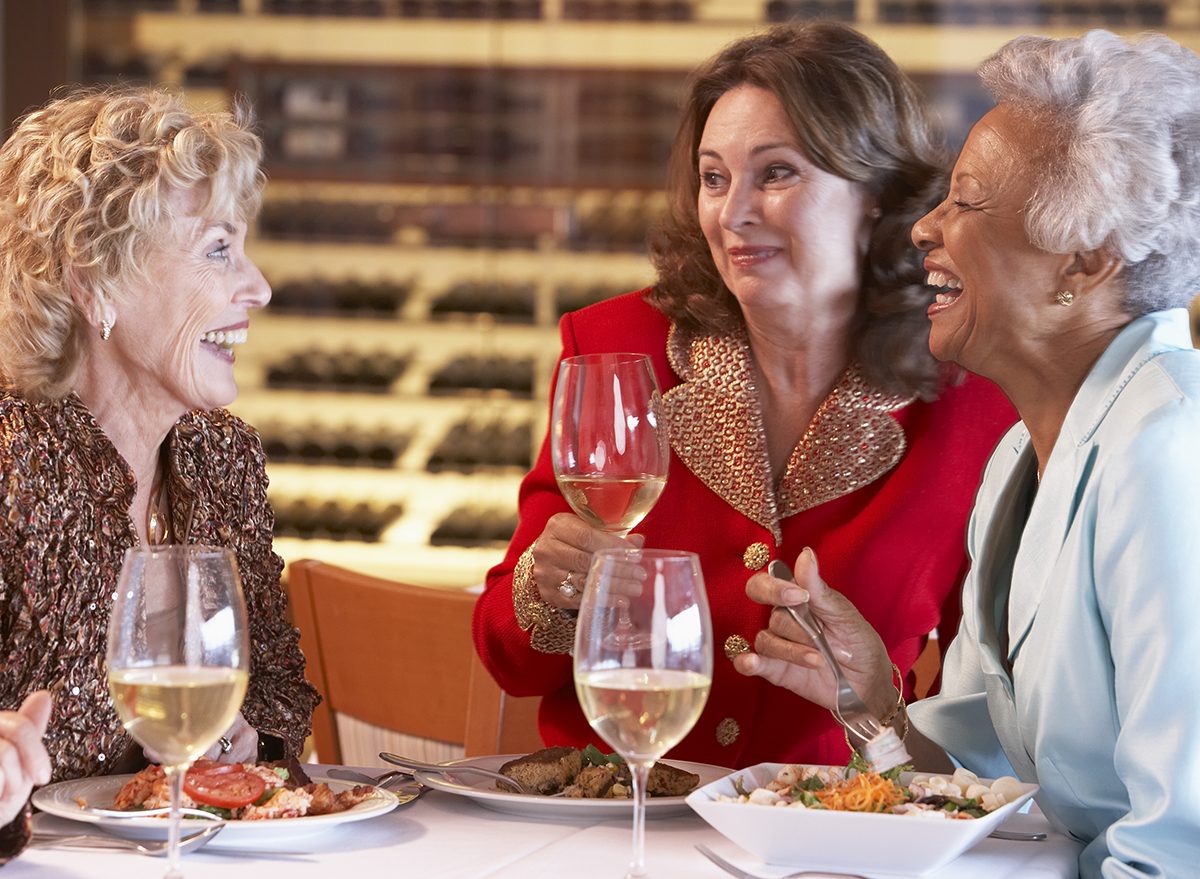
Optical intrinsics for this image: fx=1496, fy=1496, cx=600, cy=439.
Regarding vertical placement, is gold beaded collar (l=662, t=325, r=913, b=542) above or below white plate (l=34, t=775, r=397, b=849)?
above

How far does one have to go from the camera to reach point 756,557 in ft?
6.34

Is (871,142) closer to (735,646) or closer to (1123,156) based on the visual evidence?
(1123,156)

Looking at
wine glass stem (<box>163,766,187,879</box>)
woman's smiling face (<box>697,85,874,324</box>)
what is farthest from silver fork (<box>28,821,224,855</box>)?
woman's smiling face (<box>697,85,874,324</box>)

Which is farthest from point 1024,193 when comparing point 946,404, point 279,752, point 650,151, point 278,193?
point 278,193

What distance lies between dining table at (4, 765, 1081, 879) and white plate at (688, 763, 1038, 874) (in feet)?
0.04

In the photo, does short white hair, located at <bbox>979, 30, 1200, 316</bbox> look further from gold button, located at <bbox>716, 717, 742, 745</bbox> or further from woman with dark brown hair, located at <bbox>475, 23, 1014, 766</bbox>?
gold button, located at <bbox>716, 717, 742, 745</bbox>

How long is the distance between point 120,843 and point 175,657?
11.3 inches

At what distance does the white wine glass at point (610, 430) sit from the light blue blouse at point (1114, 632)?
1.32ft

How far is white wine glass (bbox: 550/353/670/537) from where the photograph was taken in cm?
143

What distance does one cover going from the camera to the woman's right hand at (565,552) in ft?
5.31

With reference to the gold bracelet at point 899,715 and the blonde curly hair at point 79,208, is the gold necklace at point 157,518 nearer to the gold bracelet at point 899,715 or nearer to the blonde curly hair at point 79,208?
the blonde curly hair at point 79,208

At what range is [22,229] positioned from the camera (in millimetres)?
1721

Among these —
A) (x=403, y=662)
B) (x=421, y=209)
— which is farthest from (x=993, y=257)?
(x=421, y=209)

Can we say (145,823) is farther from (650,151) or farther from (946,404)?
(650,151)
